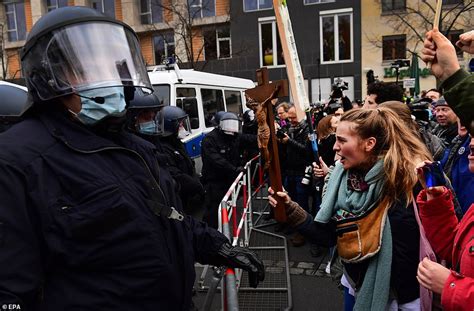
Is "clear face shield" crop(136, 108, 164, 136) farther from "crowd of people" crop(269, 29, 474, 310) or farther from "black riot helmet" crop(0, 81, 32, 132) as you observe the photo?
"crowd of people" crop(269, 29, 474, 310)

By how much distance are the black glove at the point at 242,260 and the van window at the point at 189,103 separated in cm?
587

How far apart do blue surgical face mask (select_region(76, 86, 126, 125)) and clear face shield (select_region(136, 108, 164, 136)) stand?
1.92 m

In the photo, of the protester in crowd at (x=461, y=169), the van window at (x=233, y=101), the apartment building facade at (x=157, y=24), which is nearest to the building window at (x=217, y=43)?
the apartment building facade at (x=157, y=24)

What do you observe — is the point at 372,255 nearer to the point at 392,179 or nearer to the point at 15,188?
the point at 392,179

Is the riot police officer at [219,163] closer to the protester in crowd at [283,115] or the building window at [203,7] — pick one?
the protester in crowd at [283,115]

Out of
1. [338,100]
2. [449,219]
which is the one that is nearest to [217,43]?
[338,100]

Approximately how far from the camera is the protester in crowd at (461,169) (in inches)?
96.3

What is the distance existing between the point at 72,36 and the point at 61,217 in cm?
73

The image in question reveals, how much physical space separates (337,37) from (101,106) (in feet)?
80.7

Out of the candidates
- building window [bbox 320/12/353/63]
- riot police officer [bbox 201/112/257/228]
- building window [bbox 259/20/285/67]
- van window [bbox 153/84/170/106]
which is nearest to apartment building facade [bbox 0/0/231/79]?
building window [bbox 259/20/285/67]

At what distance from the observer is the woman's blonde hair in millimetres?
2119

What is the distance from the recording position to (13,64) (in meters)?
29.5

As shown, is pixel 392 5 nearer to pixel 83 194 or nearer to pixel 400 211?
pixel 400 211

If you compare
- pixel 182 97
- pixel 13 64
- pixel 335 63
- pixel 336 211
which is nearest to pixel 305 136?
pixel 182 97
